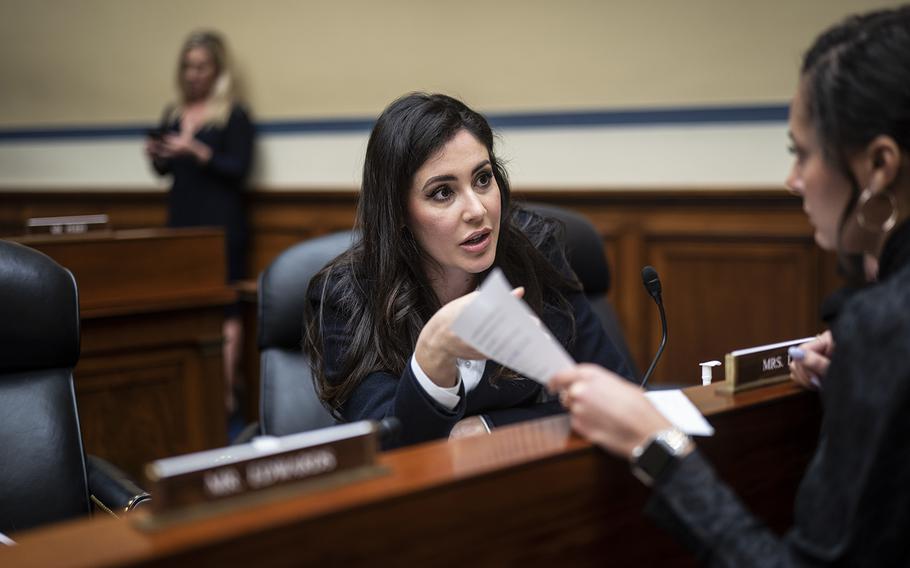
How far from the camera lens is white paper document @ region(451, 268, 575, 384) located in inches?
43.5

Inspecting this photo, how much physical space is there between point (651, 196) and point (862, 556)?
118 inches

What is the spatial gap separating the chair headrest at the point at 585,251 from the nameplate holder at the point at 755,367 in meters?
0.95

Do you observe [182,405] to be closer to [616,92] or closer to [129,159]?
[616,92]

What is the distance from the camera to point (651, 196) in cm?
388

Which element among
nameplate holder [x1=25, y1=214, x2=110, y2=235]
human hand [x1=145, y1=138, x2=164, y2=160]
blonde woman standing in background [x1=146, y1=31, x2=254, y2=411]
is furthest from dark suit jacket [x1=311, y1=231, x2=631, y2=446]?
blonde woman standing in background [x1=146, y1=31, x2=254, y2=411]

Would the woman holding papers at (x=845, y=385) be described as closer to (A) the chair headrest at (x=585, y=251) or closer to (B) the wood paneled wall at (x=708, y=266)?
(A) the chair headrest at (x=585, y=251)

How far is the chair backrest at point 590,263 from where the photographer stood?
2.39 m

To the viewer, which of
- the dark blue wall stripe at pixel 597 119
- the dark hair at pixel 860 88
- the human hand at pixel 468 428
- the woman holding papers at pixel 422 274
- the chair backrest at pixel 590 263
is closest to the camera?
the dark hair at pixel 860 88

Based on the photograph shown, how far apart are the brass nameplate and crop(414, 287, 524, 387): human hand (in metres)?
0.41

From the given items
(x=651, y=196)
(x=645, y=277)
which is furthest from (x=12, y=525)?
(x=651, y=196)

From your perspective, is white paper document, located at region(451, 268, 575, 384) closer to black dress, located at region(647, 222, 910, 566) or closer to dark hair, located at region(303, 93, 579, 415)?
black dress, located at region(647, 222, 910, 566)

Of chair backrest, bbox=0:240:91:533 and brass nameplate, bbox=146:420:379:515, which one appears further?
chair backrest, bbox=0:240:91:533

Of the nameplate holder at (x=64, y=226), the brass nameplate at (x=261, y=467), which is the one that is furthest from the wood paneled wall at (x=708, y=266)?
the brass nameplate at (x=261, y=467)

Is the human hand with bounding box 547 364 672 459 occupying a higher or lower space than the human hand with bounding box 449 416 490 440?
higher
